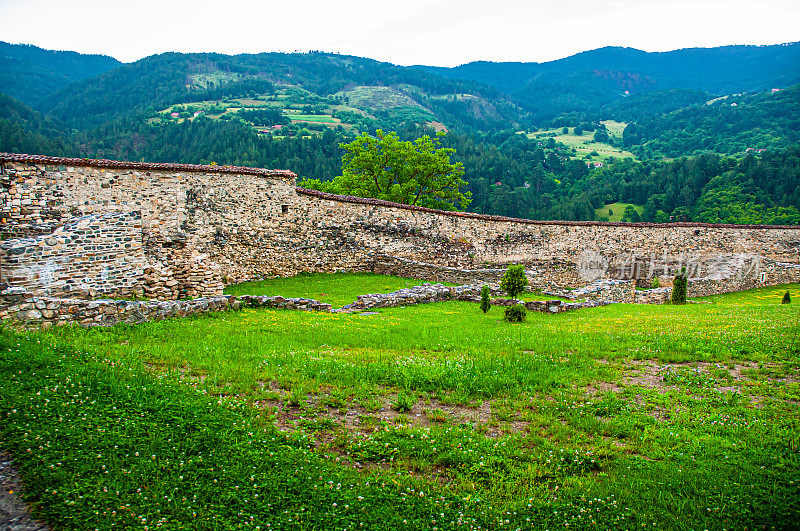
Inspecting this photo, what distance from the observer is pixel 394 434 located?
639 cm

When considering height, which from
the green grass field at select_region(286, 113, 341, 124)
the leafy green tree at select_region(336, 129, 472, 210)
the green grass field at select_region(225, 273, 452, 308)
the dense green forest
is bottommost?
the green grass field at select_region(225, 273, 452, 308)

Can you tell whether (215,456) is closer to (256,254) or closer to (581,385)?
(581,385)

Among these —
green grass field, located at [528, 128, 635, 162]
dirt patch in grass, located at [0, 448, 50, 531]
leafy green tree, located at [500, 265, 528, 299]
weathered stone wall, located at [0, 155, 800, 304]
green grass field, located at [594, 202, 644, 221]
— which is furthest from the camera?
green grass field, located at [528, 128, 635, 162]

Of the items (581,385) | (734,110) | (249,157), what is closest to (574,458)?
(581,385)

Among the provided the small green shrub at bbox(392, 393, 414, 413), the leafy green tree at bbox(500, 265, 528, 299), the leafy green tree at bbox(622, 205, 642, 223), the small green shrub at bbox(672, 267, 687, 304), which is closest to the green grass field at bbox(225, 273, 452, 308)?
the leafy green tree at bbox(500, 265, 528, 299)

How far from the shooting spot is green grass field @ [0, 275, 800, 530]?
478 centimetres

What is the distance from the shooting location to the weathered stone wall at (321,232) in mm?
17750

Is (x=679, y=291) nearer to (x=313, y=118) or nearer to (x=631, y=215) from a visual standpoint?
(x=631, y=215)

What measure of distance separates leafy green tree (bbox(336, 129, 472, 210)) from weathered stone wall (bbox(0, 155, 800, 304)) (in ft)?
46.3

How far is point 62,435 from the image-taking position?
570 cm

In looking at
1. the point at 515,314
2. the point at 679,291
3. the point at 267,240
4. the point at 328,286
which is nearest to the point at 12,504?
the point at 515,314

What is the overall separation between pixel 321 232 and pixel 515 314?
13.1m

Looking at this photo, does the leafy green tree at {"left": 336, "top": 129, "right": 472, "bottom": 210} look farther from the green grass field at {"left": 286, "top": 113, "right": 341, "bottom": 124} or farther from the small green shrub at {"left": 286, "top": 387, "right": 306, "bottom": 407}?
the green grass field at {"left": 286, "top": 113, "right": 341, "bottom": 124}

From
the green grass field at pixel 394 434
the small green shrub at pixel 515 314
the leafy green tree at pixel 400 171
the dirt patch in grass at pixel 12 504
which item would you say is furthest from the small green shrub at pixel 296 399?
the leafy green tree at pixel 400 171
